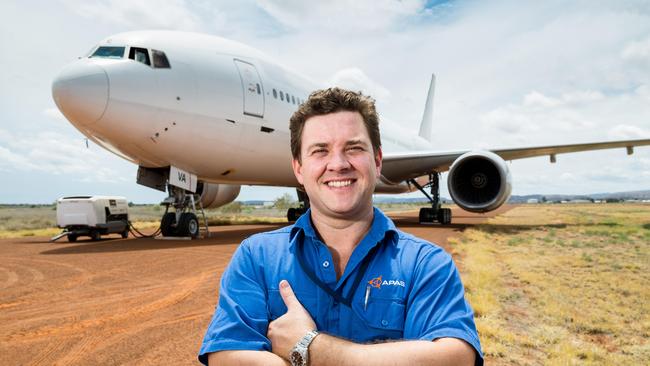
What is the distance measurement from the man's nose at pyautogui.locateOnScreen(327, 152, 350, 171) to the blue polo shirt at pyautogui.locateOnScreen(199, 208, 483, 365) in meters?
0.25

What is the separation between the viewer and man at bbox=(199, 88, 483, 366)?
1.32 meters

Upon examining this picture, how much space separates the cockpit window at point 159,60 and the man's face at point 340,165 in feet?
24.4

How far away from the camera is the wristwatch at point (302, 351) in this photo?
126 centimetres

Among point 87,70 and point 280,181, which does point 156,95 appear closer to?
Result: point 87,70

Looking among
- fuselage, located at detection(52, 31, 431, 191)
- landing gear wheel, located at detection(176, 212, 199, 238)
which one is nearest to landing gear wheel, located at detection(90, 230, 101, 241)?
landing gear wheel, located at detection(176, 212, 199, 238)

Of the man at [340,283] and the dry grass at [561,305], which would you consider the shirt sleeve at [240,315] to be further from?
the dry grass at [561,305]

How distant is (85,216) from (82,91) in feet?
15.8

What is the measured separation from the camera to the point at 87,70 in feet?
24.4

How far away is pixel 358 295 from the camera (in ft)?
4.83

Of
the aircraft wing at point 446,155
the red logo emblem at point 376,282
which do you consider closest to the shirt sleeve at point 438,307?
the red logo emblem at point 376,282

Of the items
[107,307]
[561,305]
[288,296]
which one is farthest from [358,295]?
[561,305]

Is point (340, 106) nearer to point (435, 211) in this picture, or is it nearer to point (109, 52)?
point (109, 52)

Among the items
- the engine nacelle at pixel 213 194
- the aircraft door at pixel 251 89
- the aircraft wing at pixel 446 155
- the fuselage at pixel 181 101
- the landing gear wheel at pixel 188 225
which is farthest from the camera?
the aircraft wing at pixel 446 155

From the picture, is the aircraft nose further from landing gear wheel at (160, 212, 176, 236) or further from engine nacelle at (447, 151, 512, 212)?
engine nacelle at (447, 151, 512, 212)
